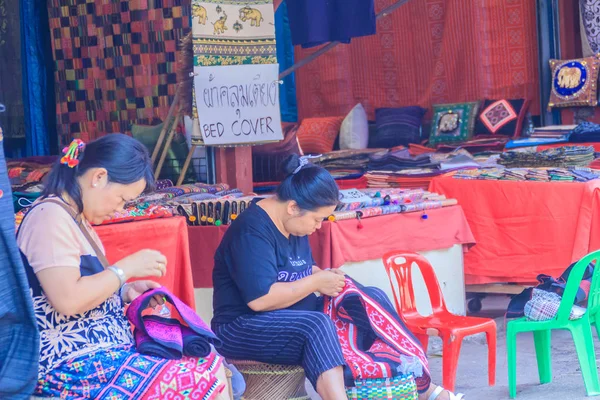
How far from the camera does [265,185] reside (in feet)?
18.4

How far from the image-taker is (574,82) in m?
7.96

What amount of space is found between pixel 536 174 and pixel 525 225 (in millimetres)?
302

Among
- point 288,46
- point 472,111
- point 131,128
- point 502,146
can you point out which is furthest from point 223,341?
point 288,46

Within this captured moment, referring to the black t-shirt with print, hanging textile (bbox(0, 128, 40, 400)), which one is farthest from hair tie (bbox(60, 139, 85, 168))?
the black t-shirt with print

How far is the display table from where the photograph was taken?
176 inches

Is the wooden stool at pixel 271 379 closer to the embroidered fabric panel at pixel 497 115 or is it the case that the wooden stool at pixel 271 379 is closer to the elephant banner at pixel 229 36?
the elephant banner at pixel 229 36

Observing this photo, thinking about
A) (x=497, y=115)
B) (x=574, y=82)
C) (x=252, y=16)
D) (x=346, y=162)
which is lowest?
(x=346, y=162)

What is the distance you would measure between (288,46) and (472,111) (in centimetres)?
190

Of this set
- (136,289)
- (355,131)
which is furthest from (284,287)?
(355,131)

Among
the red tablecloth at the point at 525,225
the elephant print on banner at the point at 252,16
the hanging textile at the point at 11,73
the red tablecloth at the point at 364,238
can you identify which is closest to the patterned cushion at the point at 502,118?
the red tablecloth at the point at 525,225

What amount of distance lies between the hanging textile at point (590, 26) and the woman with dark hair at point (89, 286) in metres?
6.18

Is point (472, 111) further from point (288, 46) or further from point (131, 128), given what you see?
point (131, 128)

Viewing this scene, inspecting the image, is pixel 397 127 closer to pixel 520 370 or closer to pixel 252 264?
pixel 520 370

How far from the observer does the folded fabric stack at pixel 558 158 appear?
5824 millimetres
